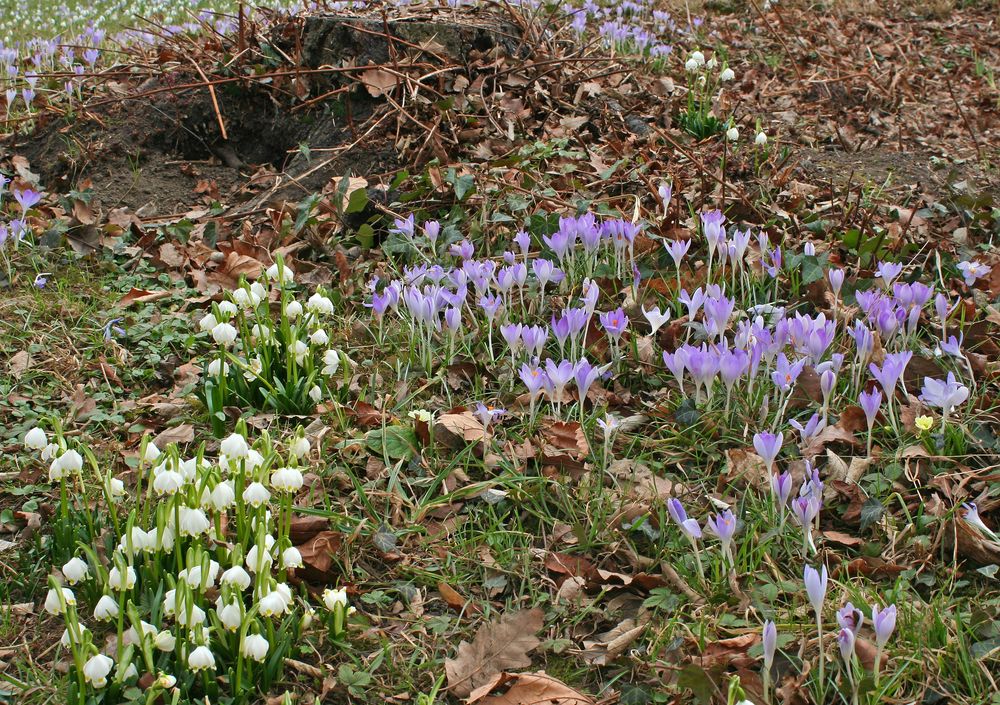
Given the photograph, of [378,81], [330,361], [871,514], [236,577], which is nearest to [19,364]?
[330,361]

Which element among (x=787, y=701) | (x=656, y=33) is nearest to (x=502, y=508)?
(x=787, y=701)

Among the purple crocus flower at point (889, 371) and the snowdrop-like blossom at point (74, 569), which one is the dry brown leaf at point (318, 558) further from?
the purple crocus flower at point (889, 371)

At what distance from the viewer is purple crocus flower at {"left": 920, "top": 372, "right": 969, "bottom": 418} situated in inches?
101

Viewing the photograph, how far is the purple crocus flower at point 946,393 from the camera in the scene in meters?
2.57

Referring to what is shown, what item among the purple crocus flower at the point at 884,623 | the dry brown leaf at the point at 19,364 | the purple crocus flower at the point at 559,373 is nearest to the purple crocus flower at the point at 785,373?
the purple crocus flower at the point at 559,373

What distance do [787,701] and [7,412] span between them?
8.74ft

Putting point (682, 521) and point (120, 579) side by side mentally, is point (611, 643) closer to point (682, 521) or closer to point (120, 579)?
point (682, 521)

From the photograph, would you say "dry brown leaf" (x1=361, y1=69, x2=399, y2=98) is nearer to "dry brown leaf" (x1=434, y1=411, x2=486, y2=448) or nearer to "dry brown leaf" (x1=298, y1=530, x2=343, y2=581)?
"dry brown leaf" (x1=434, y1=411, x2=486, y2=448)

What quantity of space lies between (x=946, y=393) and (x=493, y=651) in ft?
4.78

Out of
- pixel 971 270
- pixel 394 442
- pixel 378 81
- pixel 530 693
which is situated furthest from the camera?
pixel 378 81

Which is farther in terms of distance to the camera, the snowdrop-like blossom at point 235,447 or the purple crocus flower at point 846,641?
the snowdrop-like blossom at point 235,447

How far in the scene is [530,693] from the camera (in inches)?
82.4

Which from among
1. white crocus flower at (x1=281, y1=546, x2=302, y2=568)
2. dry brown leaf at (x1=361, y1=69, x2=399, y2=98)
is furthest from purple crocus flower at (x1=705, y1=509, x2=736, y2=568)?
dry brown leaf at (x1=361, y1=69, x2=399, y2=98)

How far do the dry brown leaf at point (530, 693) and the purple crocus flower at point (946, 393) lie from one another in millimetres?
1338
